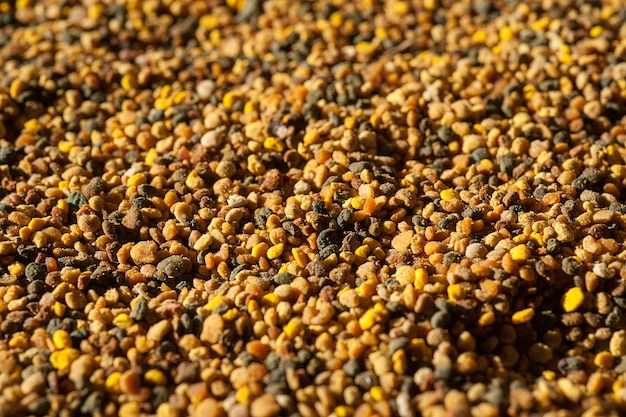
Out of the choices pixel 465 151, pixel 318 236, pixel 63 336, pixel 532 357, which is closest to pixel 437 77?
pixel 465 151

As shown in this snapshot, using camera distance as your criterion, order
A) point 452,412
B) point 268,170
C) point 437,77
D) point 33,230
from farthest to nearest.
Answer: point 437,77
point 268,170
point 33,230
point 452,412

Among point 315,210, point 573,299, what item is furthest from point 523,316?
point 315,210

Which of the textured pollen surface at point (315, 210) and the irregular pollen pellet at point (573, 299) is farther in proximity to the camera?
the irregular pollen pellet at point (573, 299)

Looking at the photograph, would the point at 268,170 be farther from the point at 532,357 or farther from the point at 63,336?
the point at 532,357

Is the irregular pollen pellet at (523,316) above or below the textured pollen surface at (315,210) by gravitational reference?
below

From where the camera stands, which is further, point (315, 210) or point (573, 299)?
point (315, 210)

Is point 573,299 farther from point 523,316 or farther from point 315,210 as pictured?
point 315,210

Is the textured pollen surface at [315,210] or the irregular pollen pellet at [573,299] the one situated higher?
the textured pollen surface at [315,210]

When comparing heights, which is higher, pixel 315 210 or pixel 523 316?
pixel 315 210
